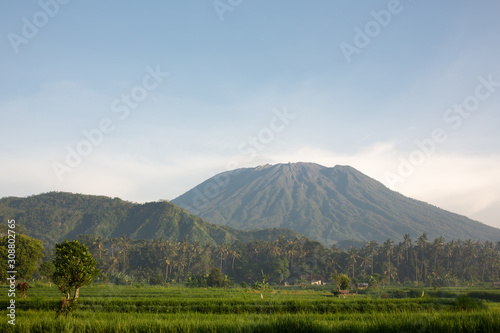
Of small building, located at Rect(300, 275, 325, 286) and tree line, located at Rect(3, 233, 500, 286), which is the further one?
tree line, located at Rect(3, 233, 500, 286)

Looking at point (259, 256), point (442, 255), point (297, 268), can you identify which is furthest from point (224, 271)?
point (442, 255)

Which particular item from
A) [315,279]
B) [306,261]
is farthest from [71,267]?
[306,261]

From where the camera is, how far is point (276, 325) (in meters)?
12.2

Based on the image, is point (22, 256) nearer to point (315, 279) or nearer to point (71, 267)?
point (71, 267)

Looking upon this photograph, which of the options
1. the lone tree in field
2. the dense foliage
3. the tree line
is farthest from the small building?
the lone tree in field

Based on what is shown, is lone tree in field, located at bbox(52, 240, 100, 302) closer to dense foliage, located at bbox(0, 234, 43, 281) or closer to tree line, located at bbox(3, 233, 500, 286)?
dense foliage, located at bbox(0, 234, 43, 281)

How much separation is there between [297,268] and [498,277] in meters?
55.6

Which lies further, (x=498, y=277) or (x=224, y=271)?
(x=224, y=271)

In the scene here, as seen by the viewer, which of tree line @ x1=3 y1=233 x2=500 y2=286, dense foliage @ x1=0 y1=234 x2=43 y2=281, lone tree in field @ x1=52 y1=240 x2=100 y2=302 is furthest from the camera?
tree line @ x1=3 y1=233 x2=500 y2=286

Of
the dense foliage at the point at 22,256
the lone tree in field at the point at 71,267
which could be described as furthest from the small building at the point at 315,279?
the lone tree in field at the point at 71,267

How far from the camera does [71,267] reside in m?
25.2

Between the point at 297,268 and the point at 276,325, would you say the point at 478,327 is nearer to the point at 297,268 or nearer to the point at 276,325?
the point at 276,325

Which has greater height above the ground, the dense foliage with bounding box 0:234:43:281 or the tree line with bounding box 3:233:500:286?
the dense foliage with bounding box 0:234:43:281

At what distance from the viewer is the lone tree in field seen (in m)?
25.2
